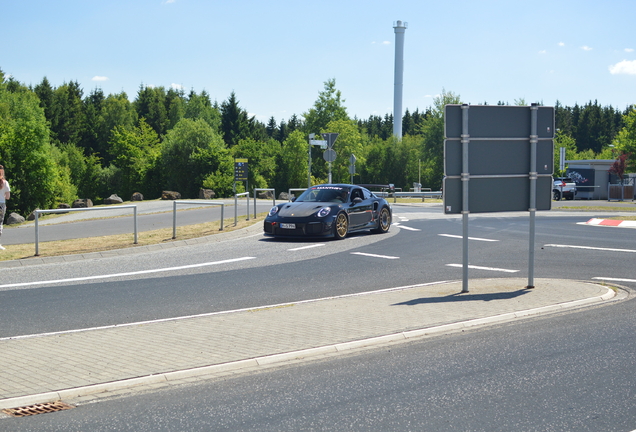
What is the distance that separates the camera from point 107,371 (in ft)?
18.4

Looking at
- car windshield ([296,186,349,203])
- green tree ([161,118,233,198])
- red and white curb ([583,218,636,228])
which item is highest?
green tree ([161,118,233,198])

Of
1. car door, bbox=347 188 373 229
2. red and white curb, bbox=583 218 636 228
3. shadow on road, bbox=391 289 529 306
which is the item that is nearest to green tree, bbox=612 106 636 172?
red and white curb, bbox=583 218 636 228

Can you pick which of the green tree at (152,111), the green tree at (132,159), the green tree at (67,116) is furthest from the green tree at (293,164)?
the green tree at (67,116)

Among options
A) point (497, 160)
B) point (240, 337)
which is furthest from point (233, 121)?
point (240, 337)

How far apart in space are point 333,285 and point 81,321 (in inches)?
169

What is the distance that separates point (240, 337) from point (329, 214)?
1058 cm

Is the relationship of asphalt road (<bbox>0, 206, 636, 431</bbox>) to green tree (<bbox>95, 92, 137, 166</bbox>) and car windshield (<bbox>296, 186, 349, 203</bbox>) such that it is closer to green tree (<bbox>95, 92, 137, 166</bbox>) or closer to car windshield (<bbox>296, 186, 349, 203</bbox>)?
car windshield (<bbox>296, 186, 349, 203</bbox>)

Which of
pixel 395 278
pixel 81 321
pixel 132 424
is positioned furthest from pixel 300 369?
pixel 395 278

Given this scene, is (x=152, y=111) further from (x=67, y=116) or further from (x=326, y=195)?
(x=326, y=195)

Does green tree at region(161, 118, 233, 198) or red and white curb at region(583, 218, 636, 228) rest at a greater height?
green tree at region(161, 118, 233, 198)

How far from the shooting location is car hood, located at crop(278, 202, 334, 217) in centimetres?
1731

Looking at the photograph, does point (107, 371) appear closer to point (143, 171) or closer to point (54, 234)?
point (54, 234)

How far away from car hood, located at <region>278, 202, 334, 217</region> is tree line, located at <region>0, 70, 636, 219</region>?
42409mm

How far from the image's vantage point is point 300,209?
57.7 ft
